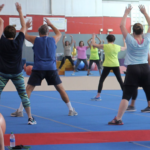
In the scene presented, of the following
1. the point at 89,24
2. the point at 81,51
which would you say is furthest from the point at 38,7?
the point at 89,24

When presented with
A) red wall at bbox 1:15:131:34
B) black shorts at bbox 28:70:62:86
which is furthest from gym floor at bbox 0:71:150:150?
red wall at bbox 1:15:131:34

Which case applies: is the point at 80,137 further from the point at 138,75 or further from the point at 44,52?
the point at 44,52

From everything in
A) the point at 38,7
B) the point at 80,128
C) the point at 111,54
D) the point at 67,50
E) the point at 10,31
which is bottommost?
the point at 80,128

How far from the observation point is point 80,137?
4117mm

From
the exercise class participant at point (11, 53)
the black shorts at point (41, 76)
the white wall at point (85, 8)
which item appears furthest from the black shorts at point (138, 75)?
the white wall at point (85, 8)

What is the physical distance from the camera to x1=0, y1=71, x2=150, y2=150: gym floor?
3838 mm

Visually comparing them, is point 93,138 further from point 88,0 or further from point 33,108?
point 88,0

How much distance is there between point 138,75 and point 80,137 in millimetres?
1321

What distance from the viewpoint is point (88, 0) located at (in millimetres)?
16406

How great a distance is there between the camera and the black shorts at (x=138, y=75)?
4.68 meters

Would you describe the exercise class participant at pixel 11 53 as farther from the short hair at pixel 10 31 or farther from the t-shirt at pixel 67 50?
the t-shirt at pixel 67 50

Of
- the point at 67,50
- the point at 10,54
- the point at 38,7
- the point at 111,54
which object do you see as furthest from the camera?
the point at 67,50

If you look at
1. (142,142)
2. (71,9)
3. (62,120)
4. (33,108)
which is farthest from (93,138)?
(71,9)

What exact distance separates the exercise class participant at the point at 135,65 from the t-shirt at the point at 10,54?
60.6 inches
